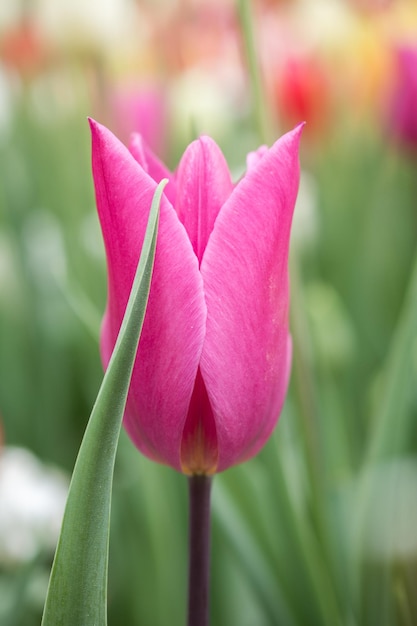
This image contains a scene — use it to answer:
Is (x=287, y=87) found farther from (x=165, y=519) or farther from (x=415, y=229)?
(x=165, y=519)

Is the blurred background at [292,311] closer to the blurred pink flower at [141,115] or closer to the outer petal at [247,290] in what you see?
the blurred pink flower at [141,115]

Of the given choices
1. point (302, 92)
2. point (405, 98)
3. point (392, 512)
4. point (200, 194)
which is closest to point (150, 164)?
point (200, 194)

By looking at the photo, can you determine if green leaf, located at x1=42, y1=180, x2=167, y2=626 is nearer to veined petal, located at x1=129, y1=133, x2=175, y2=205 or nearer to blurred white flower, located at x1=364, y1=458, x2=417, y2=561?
veined petal, located at x1=129, y1=133, x2=175, y2=205

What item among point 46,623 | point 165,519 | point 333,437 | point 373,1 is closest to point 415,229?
point 333,437

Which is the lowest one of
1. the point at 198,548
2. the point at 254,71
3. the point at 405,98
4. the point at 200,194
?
the point at 198,548

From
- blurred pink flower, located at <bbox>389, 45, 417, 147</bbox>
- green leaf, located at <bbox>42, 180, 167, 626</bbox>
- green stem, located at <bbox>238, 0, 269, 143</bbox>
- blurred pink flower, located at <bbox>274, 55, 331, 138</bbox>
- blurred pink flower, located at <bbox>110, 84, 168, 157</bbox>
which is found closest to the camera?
green leaf, located at <bbox>42, 180, 167, 626</bbox>

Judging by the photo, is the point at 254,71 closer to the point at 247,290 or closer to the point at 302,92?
the point at 247,290

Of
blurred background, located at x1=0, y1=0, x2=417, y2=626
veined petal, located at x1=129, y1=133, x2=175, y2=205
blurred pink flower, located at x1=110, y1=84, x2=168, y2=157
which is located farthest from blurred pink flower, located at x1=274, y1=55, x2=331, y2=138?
veined petal, located at x1=129, y1=133, x2=175, y2=205
